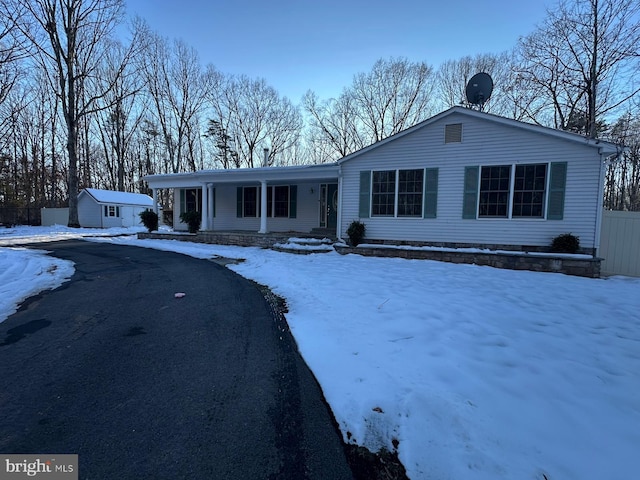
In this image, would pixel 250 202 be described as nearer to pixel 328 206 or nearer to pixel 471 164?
pixel 328 206

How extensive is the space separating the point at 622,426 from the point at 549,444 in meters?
0.62

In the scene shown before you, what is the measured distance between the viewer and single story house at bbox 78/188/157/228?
25000 mm

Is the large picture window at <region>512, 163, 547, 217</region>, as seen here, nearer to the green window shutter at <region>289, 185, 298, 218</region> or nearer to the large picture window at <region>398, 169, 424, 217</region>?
the large picture window at <region>398, 169, 424, 217</region>

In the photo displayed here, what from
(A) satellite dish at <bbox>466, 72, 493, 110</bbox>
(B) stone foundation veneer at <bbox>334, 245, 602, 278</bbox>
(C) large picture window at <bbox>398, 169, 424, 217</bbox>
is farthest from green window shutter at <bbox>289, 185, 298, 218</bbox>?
(A) satellite dish at <bbox>466, 72, 493, 110</bbox>

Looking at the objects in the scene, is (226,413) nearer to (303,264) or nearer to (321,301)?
(321,301)

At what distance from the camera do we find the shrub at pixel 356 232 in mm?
9938

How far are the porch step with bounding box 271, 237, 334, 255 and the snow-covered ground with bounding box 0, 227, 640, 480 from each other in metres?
3.98

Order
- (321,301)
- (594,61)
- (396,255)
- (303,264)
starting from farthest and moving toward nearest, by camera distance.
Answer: (594,61)
(396,255)
(303,264)
(321,301)

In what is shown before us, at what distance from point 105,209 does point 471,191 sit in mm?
27678

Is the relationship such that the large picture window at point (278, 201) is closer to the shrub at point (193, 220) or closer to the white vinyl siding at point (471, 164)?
the shrub at point (193, 220)

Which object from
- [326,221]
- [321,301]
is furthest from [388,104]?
[321,301]

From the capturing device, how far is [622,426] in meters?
1.98

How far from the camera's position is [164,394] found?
7.86 ft

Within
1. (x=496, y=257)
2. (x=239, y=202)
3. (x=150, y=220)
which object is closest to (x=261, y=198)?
(x=239, y=202)
